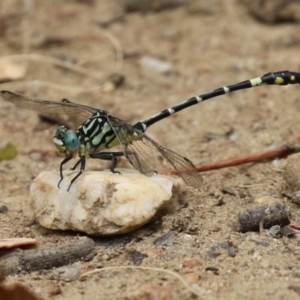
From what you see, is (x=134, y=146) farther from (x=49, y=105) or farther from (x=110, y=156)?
(x=49, y=105)

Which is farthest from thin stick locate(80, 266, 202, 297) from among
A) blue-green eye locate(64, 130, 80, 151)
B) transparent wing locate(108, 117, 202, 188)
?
blue-green eye locate(64, 130, 80, 151)

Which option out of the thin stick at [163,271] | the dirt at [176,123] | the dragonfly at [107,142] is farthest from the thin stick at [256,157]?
the thin stick at [163,271]

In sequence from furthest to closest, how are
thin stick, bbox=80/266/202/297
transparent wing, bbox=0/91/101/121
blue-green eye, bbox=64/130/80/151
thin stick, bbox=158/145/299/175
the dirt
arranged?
1. thin stick, bbox=158/145/299/175
2. transparent wing, bbox=0/91/101/121
3. blue-green eye, bbox=64/130/80/151
4. the dirt
5. thin stick, bbox=80/266/202/297

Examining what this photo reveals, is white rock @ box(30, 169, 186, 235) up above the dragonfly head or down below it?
below

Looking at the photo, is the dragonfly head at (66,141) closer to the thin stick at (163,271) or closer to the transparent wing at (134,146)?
the transparent wing at (134,146)

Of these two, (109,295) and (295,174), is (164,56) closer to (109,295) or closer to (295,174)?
(295,174)

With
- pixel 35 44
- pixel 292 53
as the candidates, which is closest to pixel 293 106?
pixel 292 53

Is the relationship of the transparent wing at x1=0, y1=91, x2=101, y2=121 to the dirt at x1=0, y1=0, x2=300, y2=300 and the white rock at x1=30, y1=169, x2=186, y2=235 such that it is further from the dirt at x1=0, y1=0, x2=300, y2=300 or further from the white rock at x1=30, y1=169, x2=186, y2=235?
the white rock at x1=30, y1=169, x2=186, y2=235
